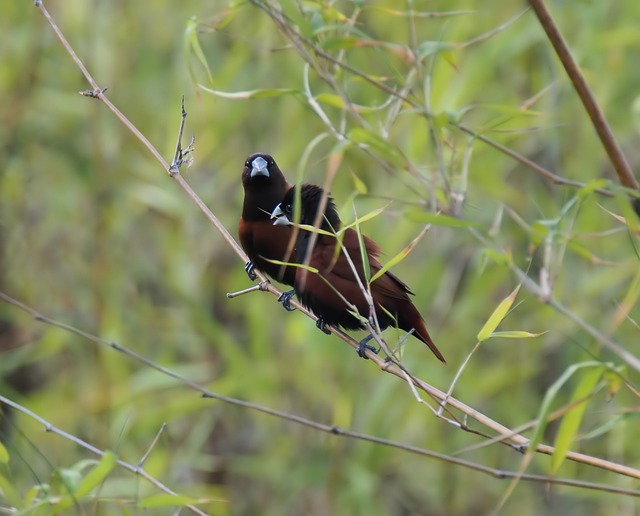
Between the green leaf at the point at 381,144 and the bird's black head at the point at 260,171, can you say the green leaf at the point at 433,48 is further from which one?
the bird's black head at the point at 260,171

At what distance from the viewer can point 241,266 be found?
15.8 ft

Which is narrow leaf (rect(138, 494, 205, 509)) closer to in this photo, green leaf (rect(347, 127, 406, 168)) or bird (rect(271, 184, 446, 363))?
green leaf (rect(347, 127, 406, 168))

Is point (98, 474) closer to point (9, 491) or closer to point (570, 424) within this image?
point (9, 491)

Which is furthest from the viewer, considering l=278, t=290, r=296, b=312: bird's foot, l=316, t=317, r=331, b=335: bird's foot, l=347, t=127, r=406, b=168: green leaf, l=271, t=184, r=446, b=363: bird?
l=316, t=317, r=331, b=335: bird's foot

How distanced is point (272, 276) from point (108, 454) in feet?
5.31

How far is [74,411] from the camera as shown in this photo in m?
4.70

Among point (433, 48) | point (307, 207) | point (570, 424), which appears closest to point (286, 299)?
point (307, 207)

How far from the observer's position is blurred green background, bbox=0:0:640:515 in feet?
14.4

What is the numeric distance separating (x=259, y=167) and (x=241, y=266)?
1.40m

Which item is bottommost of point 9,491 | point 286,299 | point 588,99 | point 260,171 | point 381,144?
point 9,491

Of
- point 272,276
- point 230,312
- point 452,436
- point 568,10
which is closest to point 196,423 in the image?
point 230,312

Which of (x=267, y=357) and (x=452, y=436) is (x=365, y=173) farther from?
(x=452, y=436)

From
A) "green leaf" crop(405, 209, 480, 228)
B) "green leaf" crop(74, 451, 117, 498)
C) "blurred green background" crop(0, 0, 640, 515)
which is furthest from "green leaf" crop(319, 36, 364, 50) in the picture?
"blurred green background" crop(0, 0, 640, 515)

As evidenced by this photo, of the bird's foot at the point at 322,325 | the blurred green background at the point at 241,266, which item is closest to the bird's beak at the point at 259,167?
the bird's foot at the point at 322,325
